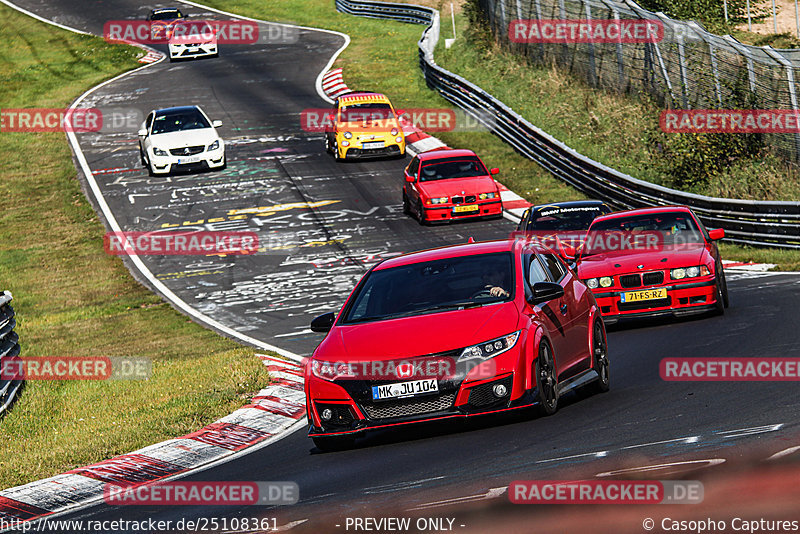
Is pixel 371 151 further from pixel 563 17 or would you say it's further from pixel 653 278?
pixel 653 278

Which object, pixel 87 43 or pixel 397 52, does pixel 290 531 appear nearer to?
pixel 397 52

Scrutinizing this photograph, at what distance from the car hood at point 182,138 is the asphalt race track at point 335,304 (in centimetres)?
123

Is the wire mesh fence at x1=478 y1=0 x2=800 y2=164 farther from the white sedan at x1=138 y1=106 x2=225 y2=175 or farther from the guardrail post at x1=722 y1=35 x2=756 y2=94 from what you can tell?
the white sedan at x1=138 y1=106 x2=225 y2=175

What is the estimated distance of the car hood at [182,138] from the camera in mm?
33812

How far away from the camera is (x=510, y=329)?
9312 mm

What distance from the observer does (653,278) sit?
1527 centimetres

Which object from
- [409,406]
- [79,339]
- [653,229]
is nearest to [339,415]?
[409,406]

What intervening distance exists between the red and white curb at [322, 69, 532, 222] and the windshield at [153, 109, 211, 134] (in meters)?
6.51

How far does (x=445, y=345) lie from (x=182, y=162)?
2577 centimetres

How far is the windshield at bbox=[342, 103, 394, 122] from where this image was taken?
1374 inches

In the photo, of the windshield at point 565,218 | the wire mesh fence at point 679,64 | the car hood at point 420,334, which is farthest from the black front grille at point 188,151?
the car hood at point 420,334

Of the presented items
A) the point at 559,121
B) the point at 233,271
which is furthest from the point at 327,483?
the point at 559,121

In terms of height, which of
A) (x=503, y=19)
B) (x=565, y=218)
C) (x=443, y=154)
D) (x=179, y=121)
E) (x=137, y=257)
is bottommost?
(x=137, y=257)

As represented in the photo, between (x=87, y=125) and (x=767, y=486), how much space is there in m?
40.3
